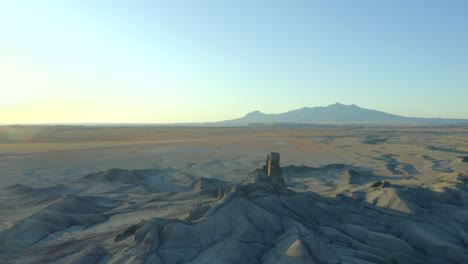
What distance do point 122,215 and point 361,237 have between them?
11381mm

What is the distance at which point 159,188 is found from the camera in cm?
2212

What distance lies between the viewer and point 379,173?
92.1ft

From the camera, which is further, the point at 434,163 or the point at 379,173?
the point at 434,163

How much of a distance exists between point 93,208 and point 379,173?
25.3 metres

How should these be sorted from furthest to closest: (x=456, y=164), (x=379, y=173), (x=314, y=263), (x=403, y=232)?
(x=456, y=164) < (x=379, y=173) < (x=403, y=232) < (x=314, y=263)

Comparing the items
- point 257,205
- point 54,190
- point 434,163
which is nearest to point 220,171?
point 54,190

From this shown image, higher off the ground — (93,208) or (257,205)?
(257,205)

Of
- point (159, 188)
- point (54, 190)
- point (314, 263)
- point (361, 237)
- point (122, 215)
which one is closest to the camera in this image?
point (314, 263)

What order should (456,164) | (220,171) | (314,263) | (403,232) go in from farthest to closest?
(456,164) → (220,171) → (403,232) → (314,263)

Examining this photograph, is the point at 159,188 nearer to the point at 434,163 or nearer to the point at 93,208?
the point at 93,208

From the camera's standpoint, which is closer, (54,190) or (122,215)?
(122,215)

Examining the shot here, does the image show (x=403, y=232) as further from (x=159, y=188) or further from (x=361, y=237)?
(x=159, y=188)

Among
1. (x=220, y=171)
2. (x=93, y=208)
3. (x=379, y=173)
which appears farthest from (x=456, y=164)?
(x=93, y=208)

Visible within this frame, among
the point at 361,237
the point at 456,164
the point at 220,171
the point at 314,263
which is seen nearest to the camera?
the point at 314,263
